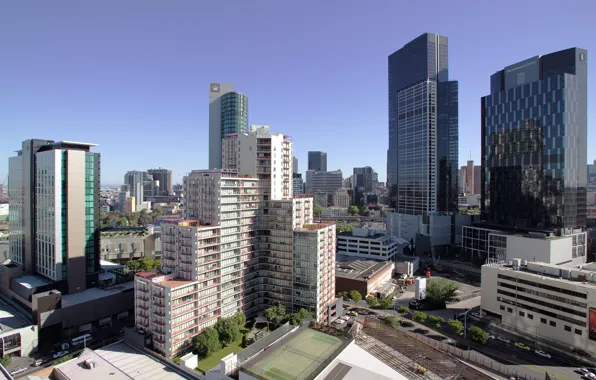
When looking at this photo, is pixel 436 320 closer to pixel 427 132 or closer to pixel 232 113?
pixel 427 132

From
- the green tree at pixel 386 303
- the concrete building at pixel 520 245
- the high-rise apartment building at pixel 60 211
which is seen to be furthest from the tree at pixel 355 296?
the high-rise apartment building at pixel 60 211

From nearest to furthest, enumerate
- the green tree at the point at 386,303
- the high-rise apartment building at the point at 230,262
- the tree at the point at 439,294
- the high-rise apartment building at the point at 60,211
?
the high-rise apartment building at the point at 230,262, the high-rise apartment building at the point at 60,211, the green tree at the point at 386,303, the tree at the point at 439,294

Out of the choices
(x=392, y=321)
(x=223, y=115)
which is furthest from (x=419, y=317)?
(x=223, y=115)

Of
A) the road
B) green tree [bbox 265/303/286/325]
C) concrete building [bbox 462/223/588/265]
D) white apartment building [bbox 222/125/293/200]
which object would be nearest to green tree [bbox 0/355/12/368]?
green tree [bbox 265/303/286/325]

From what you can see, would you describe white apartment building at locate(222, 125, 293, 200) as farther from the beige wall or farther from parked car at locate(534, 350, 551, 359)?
parked car at locate(534, 350, 551, 359)

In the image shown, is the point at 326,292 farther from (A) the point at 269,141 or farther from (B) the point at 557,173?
(B) the point at 557,173

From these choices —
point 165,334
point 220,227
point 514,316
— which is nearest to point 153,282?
point 165,334

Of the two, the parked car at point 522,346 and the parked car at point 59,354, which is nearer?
the parked car at point 59,354

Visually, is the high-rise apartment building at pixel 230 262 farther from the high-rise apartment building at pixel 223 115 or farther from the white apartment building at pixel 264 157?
the high-rise apartment building at pixel 223 115
